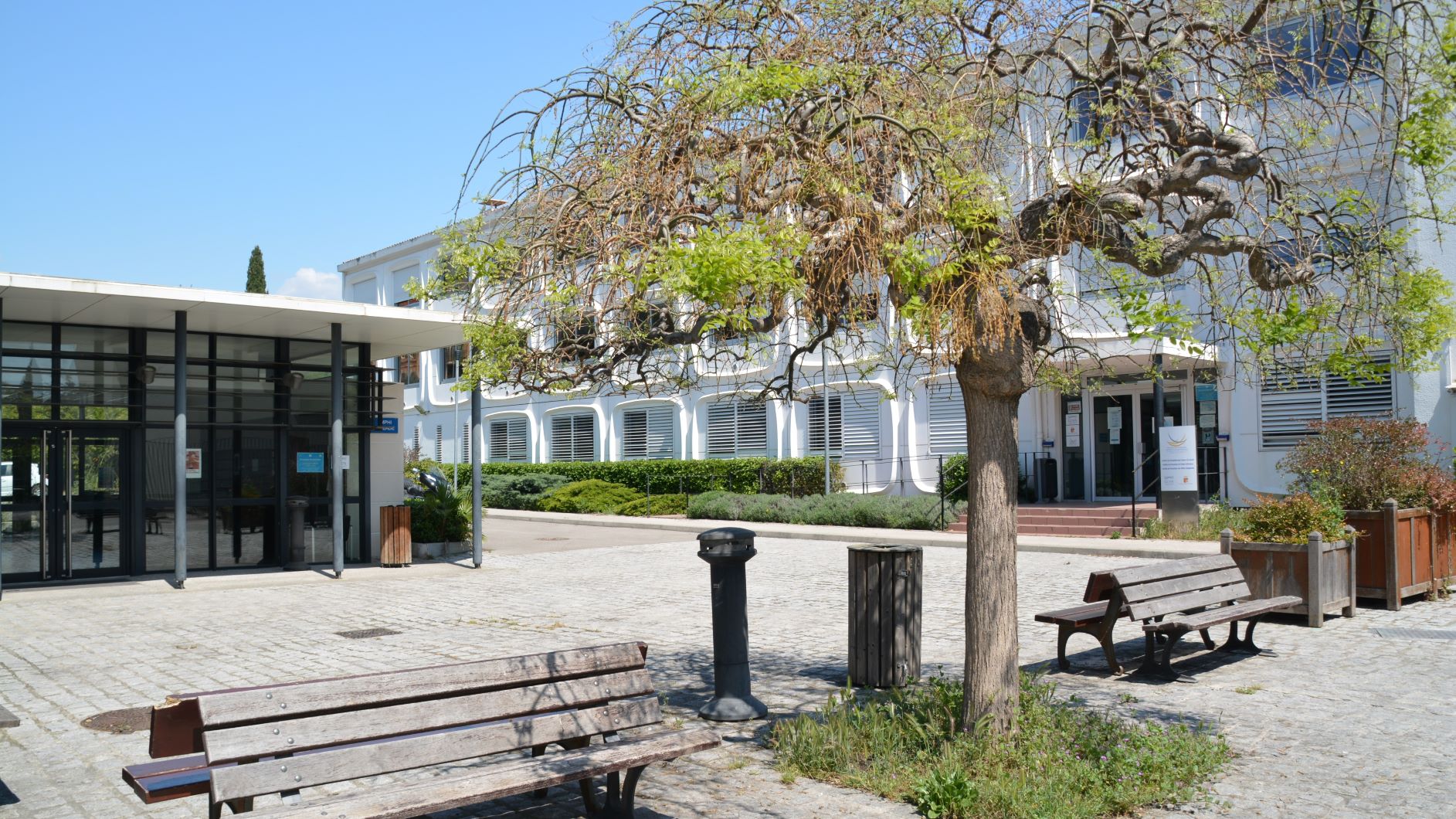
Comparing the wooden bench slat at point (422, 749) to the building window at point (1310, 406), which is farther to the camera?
the building window at point (1310, 406)

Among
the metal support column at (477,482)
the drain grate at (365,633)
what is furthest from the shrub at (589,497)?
the drain grate at (365,633)

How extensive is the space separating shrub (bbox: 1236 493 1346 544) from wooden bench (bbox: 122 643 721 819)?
8106 mm

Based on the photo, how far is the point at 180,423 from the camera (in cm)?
1602

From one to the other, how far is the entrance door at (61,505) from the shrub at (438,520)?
202 inches

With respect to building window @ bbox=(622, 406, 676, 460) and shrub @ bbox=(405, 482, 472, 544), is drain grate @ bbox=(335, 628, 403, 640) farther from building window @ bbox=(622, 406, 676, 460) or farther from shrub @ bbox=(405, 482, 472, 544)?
building window @ bbox=(622, 406, 676, 460)

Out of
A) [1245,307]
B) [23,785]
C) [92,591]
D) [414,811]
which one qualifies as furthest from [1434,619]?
[92,591]

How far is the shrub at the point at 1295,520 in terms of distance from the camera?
36.4 feet

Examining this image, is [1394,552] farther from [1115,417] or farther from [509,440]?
[509,440]

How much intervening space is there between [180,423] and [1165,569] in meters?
13.4

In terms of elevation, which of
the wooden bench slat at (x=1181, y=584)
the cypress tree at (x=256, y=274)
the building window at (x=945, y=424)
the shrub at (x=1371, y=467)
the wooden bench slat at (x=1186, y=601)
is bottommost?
the wooden bench slat at (x=1186, y=601)

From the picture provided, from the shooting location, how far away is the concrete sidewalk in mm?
18625

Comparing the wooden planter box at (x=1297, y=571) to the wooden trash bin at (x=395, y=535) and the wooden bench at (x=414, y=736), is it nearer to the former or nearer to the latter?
the wooden bench at (x=414, y=736)

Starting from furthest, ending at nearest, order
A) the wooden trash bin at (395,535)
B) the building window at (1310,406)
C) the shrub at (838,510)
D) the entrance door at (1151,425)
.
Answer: the shrub at (838,510), the entrance door at (1151,425), the building window at (1310,406), the wooden trash bin at (395,535)

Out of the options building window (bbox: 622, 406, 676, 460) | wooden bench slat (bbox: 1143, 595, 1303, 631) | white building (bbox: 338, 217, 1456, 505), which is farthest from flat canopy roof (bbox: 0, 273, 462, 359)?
building window (bbox: 622, 406, 676, 460)
